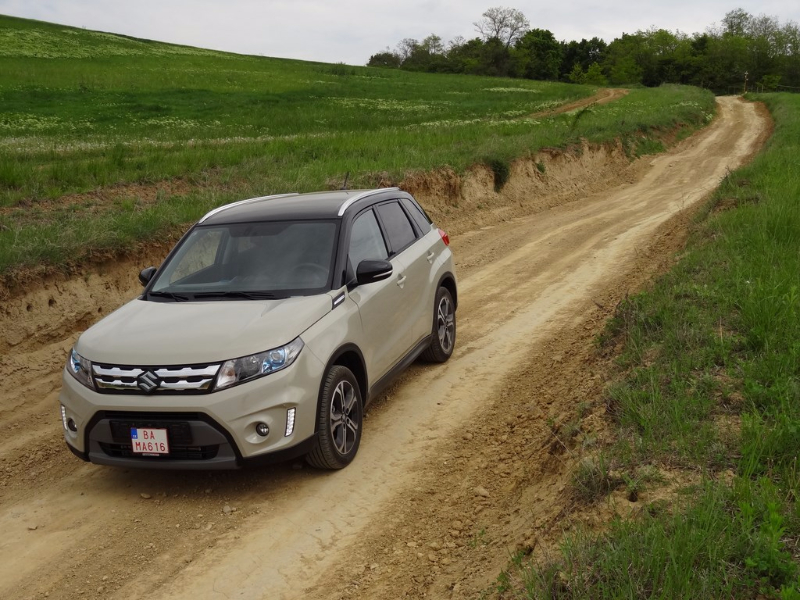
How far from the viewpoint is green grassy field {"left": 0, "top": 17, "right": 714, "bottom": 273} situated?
36.2 ft

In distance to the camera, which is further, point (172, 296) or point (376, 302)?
point (376, 302)

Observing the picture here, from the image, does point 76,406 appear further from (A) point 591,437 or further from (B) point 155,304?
(A) point 591,437

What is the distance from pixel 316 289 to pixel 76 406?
1.82m

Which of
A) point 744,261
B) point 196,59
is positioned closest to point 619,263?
point 744,261

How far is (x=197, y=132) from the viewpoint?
80.0ft

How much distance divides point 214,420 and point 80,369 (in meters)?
1.14

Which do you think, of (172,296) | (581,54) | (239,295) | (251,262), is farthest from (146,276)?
(581,54)

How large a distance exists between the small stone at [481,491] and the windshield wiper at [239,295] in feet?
6.55

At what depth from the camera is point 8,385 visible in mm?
7293

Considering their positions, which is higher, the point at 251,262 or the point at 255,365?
the point at 251,262

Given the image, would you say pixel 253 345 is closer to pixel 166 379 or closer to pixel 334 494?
pixel 166 379

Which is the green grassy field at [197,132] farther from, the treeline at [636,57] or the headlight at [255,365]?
the treeline at [636,57]

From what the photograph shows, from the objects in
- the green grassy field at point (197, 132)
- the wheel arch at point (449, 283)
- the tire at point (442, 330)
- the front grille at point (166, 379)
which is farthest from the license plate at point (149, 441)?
the green grassy field at point (197, 132)

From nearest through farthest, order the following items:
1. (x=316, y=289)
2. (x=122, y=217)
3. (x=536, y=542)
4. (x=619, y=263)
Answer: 1. (x=536, y=542)
2. (x=316, y=289)
3. (x=122, y=217)
4. (x=619, y=263)
